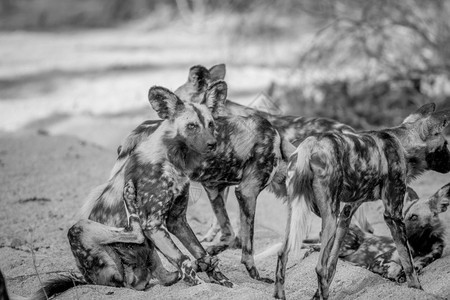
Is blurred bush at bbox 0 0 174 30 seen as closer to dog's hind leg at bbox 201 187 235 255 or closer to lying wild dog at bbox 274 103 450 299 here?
dog's hind leg at bbox 201 187 235 255

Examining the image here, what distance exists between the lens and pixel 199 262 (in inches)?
156

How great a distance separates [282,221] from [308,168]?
228 cm

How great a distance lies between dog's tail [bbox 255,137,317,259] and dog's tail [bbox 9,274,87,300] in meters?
1.06

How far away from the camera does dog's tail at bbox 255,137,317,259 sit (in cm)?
361

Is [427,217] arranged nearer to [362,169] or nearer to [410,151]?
[410,151]

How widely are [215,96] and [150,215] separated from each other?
0.95m

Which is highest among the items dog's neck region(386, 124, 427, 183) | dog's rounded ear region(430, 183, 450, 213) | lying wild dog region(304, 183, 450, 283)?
dog's neck region(386, 124, 427, 183)

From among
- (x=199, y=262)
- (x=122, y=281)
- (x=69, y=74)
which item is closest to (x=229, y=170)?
(x=199, y=262)

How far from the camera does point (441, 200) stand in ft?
15.4

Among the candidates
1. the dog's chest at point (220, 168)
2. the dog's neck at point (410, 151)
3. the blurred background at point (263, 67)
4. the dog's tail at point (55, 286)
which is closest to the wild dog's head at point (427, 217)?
the dog's neck at point (410, 151)

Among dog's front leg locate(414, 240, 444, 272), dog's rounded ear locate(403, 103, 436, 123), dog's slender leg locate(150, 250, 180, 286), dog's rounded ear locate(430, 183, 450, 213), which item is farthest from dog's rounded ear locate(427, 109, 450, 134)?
dog's slender leg locate(150, 250, 180, 286)

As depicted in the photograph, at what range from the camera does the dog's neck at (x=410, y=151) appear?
14.3ft

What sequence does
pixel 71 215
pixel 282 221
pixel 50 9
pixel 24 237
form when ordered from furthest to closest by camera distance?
pixel 50 9
pixel 282 221
pixel 71 215
pixel 24 237

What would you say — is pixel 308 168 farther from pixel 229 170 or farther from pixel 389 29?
pixel 389 29
